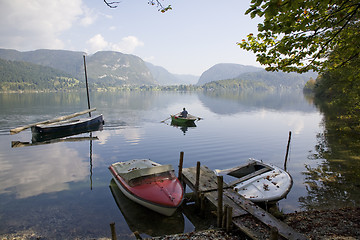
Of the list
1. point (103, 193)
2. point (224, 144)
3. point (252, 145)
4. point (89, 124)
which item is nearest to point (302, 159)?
point (252, 145)

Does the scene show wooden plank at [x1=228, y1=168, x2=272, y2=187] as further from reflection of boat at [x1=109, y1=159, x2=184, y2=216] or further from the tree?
the tree

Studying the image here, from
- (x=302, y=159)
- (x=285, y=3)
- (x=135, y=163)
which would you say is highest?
(x=285, y=3)

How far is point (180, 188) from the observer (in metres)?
15.6

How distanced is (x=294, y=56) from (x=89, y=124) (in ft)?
131

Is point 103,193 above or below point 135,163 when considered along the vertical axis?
below

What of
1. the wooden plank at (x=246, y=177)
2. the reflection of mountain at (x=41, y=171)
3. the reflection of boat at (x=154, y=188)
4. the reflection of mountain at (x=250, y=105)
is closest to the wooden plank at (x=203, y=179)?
the reflection of boat at (x=154, y=188)

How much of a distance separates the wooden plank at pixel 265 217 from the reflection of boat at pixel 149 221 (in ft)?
11.7

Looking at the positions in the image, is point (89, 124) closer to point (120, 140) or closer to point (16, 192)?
point (120, 140)

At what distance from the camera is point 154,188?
1512 centimetres

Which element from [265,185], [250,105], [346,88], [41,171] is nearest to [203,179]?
[265,185]

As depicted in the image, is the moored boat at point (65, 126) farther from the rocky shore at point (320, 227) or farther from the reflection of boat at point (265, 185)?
the rocky shore at point (320, 227)

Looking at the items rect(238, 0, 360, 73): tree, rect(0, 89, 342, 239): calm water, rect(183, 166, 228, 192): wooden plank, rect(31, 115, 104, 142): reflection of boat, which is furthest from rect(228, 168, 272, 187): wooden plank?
rect(31, 115, 104, 142): reflection of boat

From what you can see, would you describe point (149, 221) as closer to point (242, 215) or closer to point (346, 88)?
point (242, 215)

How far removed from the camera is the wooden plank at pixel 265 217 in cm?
1015
